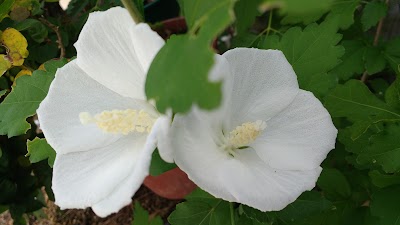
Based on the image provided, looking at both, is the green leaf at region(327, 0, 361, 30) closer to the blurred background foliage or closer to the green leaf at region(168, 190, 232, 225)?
the blurred background foliage

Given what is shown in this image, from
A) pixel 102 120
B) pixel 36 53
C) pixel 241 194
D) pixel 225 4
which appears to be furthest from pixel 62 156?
pixel 36 53

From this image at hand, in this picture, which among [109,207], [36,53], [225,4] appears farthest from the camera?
[36,53]

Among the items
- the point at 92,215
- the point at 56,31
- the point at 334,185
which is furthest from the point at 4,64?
the point at 92,215

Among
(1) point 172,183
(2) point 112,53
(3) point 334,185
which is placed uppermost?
(2) point 112,53

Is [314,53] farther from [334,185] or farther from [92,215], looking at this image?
[92,215]

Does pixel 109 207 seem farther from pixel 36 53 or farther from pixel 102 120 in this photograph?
pixel 36 53

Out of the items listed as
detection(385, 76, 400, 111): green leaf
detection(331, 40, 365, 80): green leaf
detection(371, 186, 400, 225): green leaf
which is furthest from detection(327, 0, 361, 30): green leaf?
detection(371, 186, 400, 225): green leaf

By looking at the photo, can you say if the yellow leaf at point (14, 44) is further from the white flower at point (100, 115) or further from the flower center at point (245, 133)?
the flower center at point (245, 133)
